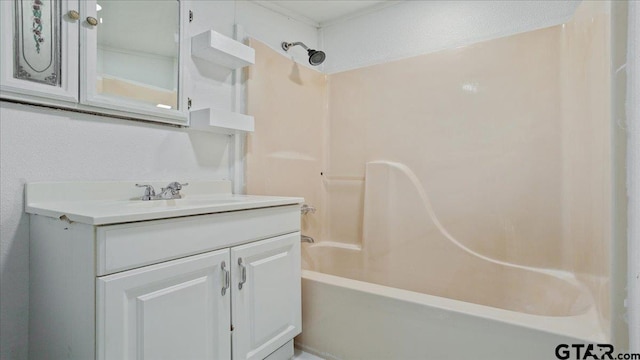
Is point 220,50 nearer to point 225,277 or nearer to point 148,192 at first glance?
point 148,192

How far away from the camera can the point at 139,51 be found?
1.46 meters

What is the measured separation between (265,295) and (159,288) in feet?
1.60

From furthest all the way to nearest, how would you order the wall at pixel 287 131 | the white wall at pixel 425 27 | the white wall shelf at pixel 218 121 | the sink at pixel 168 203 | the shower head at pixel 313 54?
1. the shower head at pixel 313 54
2. the wall at pixel 287 131
3. the white wall at pixel 425 27
4. the white wall shelf at pixel 218 121
5. the sink at pixel 168 203

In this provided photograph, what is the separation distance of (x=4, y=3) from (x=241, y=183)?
3.98 ft

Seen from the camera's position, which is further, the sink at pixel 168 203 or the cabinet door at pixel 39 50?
the sink at pixel 168 203

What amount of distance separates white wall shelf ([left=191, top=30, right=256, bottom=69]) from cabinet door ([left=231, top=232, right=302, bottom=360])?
1.01 meters

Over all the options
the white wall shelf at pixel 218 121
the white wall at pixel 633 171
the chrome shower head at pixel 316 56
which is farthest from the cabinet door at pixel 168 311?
the chrome shower head at pixel 316 56

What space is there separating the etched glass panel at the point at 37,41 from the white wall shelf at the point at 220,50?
0.58 metres

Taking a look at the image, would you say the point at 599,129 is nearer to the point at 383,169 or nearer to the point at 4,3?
the point at 383,169

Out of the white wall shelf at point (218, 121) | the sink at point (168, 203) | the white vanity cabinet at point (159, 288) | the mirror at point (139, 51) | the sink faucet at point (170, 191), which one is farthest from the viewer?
the white wall shelf at point (218, 121)

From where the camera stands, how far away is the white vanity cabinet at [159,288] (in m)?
0.89

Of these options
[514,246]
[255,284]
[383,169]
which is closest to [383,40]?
[383,169]

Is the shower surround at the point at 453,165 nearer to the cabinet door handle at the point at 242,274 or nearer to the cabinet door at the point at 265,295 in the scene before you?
the cabinet door at the point at 265,295

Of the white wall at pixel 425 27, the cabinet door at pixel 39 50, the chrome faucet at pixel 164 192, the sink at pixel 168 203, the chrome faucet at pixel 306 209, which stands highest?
the white wall at pixel 425 27
